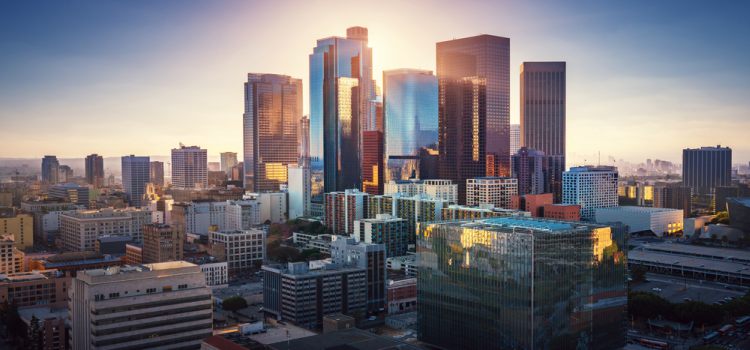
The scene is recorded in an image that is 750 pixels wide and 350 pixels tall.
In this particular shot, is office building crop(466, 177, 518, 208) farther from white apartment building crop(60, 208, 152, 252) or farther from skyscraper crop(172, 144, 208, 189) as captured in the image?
skyscraper crop(172, 144, 208, 189)

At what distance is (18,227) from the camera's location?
191 feet

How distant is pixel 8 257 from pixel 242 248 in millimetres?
15793

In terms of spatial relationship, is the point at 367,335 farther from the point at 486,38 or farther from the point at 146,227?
the point at 486,38

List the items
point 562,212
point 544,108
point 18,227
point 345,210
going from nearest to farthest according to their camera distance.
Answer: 1. point 18,227
2. point 562,212
3. point 345,210
4. point 544,108

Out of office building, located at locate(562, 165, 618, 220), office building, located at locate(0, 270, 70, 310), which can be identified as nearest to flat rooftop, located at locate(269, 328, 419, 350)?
office building, located at locate(0, 270, 70, 310)

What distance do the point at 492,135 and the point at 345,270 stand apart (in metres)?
56.3

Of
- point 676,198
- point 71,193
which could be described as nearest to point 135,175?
point 71,193

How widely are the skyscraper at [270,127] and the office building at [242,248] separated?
52256 millimetres

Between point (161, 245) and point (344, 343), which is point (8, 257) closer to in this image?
point (161, 245)

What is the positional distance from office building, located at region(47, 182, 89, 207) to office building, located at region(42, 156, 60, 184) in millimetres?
2207

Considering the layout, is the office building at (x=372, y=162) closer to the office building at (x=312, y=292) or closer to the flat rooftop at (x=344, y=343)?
the office building at (x=312, y=292)

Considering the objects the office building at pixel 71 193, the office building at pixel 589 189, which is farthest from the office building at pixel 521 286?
the office building at pixel 71 193

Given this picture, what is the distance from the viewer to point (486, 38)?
85.6m

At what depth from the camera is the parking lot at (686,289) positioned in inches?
1551
